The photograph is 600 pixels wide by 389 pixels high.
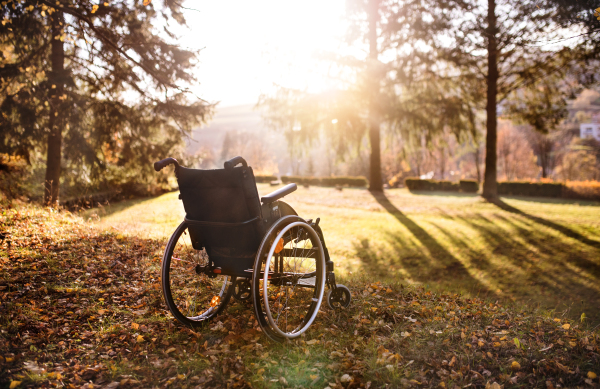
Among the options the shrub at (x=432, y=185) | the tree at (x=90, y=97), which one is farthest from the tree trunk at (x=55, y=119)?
the shrub at (x=432, y=185)

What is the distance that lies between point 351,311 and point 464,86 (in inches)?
556

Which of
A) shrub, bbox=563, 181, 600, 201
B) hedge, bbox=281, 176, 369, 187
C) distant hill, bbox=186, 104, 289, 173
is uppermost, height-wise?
distant hill, bbox=186, 104, 289, 173

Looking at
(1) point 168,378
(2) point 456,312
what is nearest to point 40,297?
(1) point 168,378

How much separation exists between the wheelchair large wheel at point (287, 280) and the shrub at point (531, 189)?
18377 mm

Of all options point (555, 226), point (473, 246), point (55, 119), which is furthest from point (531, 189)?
point (55, 119)

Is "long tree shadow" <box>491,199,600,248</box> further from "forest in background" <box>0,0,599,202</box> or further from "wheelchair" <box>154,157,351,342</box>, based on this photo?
"wheelchair" <box>154,157,351,342</box>

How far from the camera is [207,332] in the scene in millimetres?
2988

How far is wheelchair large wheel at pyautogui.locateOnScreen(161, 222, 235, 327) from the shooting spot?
2.76m

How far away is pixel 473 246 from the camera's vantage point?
8672mm

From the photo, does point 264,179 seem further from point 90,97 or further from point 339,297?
point 339,297

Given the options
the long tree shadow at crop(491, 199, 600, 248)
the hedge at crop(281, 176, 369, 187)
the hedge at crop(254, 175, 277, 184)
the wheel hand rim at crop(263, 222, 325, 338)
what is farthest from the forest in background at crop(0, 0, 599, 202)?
the hedge at crop(254, 175, 277, 184)

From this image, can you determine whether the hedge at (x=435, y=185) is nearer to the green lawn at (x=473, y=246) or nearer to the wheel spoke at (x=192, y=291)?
the green lawn at (x=473, y=246)

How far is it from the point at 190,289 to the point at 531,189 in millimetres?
19667

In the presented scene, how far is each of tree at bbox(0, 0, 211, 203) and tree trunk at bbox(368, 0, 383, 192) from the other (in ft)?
24.9
